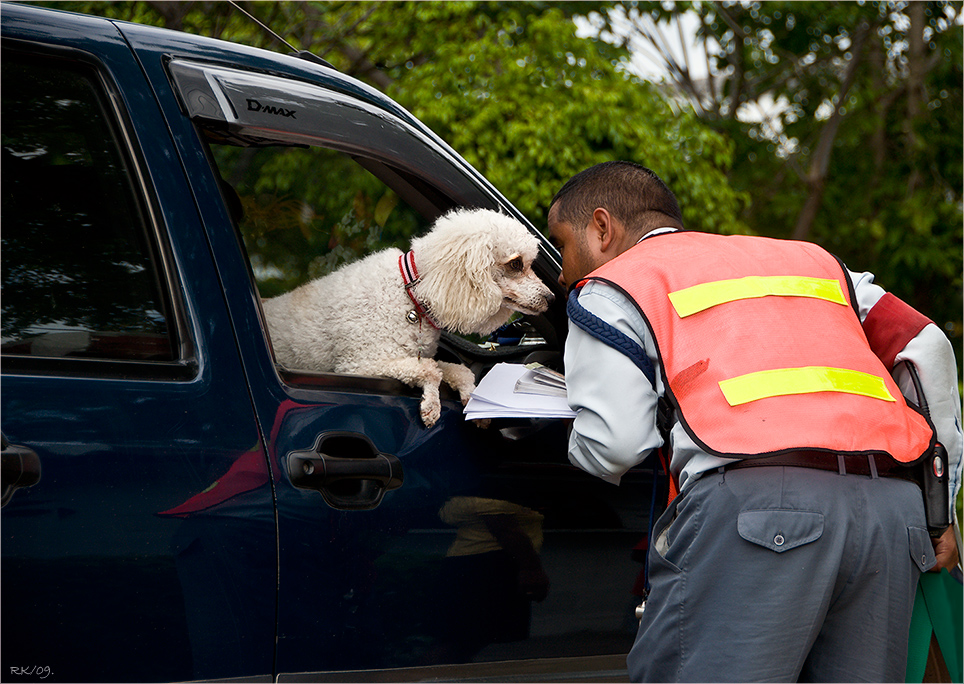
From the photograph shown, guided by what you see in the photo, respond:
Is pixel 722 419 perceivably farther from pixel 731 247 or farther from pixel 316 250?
pixel 316 250

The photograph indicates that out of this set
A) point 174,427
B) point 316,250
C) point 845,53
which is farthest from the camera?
point 845,53

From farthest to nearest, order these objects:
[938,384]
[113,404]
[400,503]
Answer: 1. [938,384]
2. [400,503]
3. [113,404]

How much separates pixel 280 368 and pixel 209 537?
0.40 m

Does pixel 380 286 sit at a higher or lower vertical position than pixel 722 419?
higher

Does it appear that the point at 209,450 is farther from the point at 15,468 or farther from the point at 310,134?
the point at 310,134

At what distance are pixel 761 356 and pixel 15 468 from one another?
1419mm

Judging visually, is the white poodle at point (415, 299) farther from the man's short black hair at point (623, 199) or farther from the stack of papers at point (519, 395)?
the man's short black hair at point (623, 199)

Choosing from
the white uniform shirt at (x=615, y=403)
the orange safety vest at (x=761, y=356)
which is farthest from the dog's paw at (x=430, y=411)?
the orange safety vest at (x=761, y=356)

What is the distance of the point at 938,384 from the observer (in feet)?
6.54

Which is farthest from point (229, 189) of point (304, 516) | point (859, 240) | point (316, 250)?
point (859, 240)

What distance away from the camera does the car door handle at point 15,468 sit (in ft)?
4.72

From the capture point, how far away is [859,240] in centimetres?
1095

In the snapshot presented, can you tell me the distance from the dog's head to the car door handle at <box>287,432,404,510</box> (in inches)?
23.9

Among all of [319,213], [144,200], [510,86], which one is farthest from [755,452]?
[510,86]
